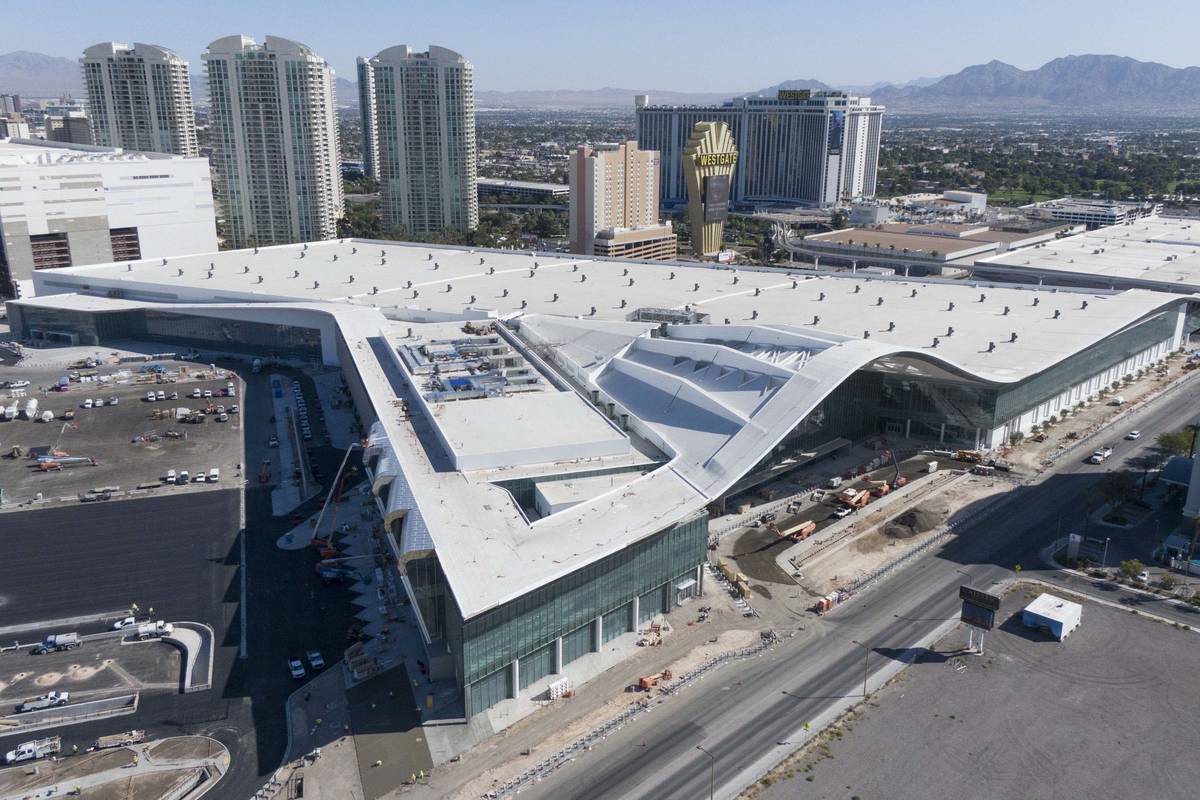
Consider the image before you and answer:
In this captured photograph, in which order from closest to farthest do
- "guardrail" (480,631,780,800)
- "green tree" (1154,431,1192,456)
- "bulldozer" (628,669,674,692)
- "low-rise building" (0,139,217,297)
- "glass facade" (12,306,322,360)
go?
1. "guardrail" (480,631,780,800)
2. "bulldozer" (628,669,674,692)
3. "green tree" (1154,431,1192,456)
4. "glass facade" (12,306,322,360)
5. "low-rise building" (0,139,217,297)

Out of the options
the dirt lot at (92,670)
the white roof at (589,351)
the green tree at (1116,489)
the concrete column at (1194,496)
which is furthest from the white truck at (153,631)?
the concrete column at (1194,496)

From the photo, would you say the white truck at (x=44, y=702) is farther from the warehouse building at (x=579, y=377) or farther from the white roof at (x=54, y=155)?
the white roof at (x=54, y=155)

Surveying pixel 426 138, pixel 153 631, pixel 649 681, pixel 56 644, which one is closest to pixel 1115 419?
pixel 649 681

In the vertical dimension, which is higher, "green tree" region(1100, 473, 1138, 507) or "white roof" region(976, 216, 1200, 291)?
"white roof" region(976, 216, 1200, 291)

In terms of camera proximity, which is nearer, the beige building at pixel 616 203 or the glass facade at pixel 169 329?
the glass facade at pixel 169 329

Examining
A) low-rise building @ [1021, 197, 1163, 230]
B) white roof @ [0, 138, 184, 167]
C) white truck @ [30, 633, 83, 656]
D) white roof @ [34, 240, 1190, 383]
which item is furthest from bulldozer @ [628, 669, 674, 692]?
low-rise building @ [1021, 197, 1163, 230]

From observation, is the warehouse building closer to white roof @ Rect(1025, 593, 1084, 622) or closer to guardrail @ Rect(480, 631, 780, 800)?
guardrail @ Rect(480, 631, 780, 800)
